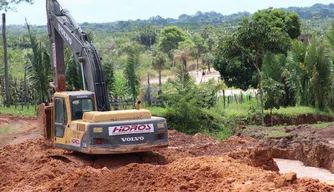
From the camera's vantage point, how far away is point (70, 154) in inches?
742

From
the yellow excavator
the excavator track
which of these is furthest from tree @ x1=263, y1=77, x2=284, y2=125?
the excavator track

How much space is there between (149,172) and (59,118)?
615 cm

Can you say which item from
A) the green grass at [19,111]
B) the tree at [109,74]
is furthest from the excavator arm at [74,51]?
the tree at [109,74]

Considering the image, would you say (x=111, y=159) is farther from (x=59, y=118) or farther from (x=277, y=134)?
(x=277, y=134)

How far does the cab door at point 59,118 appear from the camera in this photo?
18391 millimetres

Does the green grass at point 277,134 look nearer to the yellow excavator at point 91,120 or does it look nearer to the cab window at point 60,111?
the yellow excavator at point 91,120

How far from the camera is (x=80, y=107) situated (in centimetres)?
1833

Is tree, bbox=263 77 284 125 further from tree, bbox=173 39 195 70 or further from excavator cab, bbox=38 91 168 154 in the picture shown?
tree, bbox=173 39 195 70

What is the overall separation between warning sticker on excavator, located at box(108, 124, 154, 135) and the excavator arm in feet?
6.46

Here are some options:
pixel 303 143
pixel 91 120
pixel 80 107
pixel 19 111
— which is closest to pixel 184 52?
pixel 19 111

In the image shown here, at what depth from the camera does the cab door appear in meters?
18.4

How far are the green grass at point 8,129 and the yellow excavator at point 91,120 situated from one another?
860 cm

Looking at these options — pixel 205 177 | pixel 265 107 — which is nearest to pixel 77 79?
pixel 265 107

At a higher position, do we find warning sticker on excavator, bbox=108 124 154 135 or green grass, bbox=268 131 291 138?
warning sticker on excavator, bbox=108 124 154 135
